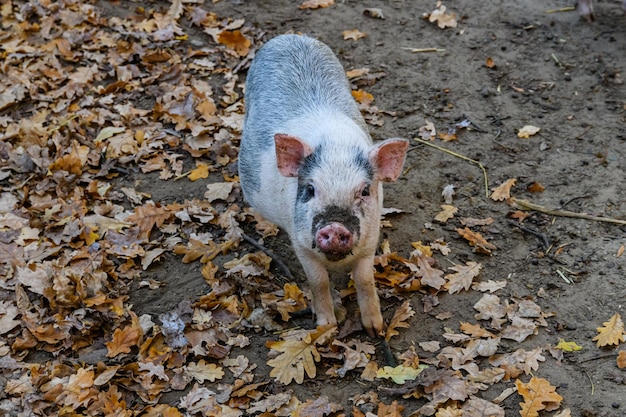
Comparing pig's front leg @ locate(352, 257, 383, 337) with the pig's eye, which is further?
pig's front leg @ locate(352, 257, 383, 337)

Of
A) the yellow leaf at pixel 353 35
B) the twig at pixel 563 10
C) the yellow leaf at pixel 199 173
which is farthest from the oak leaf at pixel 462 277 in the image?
the twig at pixel 563 10

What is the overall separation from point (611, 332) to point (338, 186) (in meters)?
1.71

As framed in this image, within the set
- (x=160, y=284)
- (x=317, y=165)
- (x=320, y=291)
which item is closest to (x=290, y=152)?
(x=317, y=165)

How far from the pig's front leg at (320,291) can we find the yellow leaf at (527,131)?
2.32 metres

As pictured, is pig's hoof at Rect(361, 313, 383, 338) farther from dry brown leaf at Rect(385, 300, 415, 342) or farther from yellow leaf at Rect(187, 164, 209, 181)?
yellow leaf at Rect(187, 164, 209, 181)

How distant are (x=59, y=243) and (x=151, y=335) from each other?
45.5 inches

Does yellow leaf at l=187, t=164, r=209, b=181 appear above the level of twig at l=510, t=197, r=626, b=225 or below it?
below

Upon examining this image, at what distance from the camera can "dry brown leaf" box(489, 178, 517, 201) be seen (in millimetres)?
5172

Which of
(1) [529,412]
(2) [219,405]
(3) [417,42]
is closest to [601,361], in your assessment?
(1) [529,412]

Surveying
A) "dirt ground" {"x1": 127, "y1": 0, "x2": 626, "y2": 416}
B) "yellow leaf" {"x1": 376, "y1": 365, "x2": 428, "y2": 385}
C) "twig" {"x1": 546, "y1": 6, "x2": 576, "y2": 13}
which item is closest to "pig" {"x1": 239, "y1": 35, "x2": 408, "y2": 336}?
"yellow leaf" {"x1": 376, "y1": 365, "x2": 428, "y2": 385}

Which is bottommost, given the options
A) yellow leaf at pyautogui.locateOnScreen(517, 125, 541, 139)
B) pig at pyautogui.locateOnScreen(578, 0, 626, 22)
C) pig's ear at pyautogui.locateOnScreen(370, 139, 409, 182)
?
yellow leaf at pyautogui.locateOnScreen(517, 125, 541, 139)

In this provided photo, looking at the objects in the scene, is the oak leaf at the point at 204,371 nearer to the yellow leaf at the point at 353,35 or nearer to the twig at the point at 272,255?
the twig at the point at 272,255

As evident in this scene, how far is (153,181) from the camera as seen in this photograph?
5602mm

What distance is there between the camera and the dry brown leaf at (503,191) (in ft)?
17.0
